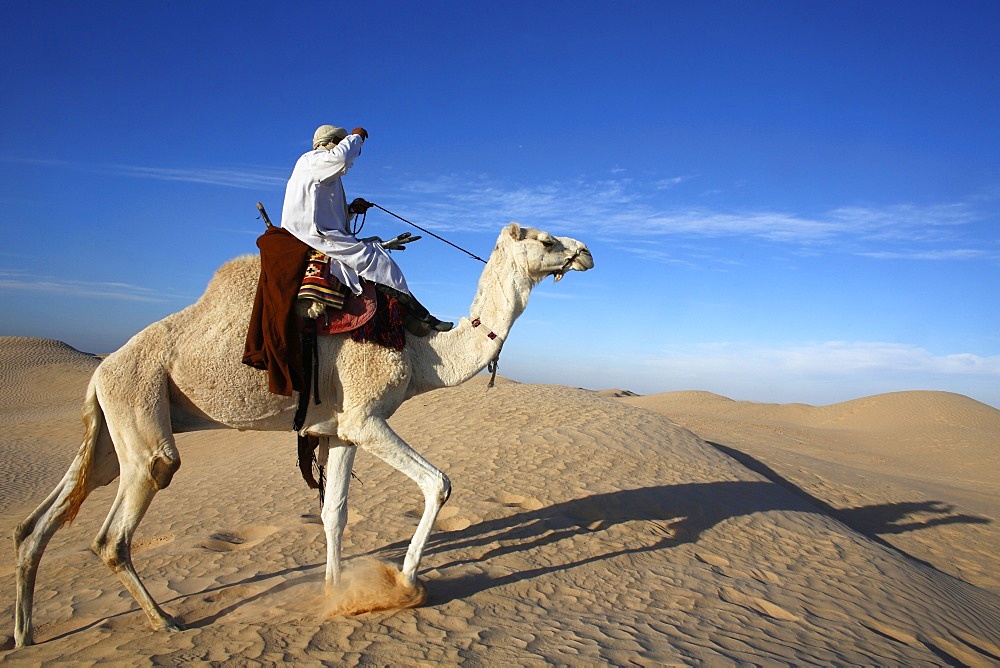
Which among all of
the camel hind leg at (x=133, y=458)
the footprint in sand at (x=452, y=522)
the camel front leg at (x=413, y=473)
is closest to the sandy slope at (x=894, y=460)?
the footprint in sand at (x=452, y=522)

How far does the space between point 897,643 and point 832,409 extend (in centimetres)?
3178

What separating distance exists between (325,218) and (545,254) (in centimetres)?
180

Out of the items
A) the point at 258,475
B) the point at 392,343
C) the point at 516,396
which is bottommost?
the point at 258,475

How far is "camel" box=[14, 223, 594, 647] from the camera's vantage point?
468 cm

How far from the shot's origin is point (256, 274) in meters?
5.18

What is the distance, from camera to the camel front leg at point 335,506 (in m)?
5.02

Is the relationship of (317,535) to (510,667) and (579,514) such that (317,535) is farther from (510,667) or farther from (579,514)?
(510,667)

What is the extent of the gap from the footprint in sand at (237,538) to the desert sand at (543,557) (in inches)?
1.1

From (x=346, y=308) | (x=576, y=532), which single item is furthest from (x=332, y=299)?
(x=576, y=532)

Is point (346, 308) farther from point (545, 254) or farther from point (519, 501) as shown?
point (519, 501)

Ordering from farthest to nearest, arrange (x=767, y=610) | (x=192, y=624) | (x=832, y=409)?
(x=832, y=409)
(x=767, y=610)
(x=192, y=624)

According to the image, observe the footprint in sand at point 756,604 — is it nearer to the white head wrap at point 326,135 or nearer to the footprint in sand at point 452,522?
the footprint in sand at point 452,522

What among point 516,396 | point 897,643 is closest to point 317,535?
point 897,643

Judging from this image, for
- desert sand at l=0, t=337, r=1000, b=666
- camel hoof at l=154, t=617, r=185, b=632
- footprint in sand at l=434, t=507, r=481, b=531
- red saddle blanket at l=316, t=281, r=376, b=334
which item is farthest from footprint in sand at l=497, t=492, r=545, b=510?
camel hoof at l=154, t=617, r=185, b=632
